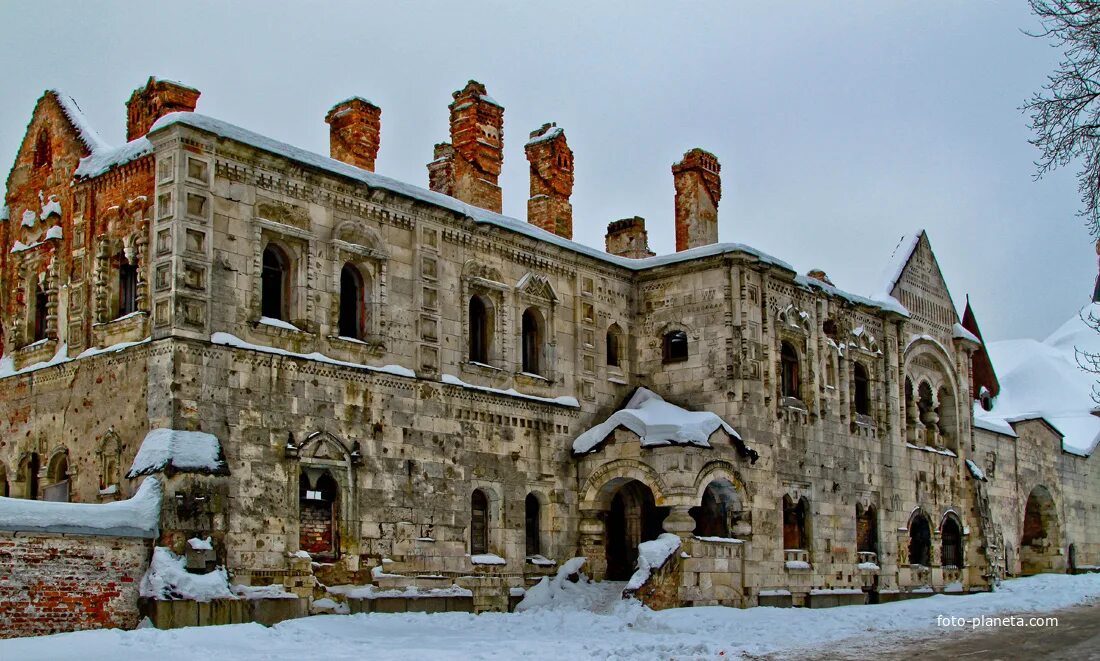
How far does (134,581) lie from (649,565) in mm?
8723

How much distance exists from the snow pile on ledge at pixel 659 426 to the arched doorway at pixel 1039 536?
18382 millimetres

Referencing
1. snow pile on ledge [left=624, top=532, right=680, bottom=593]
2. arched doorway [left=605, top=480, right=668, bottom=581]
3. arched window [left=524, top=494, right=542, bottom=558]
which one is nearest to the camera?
snow pile on ledge [left=624, top=532, right=680, bottom=593]

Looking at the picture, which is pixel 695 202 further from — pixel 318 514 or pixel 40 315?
pixel 40 315

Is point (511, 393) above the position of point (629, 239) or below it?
below

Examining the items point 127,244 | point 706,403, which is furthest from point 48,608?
point 706,403

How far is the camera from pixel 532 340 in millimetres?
23875

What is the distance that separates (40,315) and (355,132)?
601 centimetres

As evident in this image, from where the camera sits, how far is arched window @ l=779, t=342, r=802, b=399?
2602cm

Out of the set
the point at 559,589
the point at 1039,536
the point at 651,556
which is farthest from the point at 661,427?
the point at 1039,536

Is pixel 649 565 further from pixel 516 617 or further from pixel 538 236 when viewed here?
pixel 538 236

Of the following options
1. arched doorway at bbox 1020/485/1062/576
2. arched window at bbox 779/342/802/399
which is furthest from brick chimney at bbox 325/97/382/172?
arched doorway at bbox 1020/485/1062/576

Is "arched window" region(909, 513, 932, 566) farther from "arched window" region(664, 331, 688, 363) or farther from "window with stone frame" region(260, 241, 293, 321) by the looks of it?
"window with stone frame" region(260, 241, 293, 321)

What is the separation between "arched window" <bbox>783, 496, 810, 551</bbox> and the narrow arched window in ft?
22.8

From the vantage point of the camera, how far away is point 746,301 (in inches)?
970
